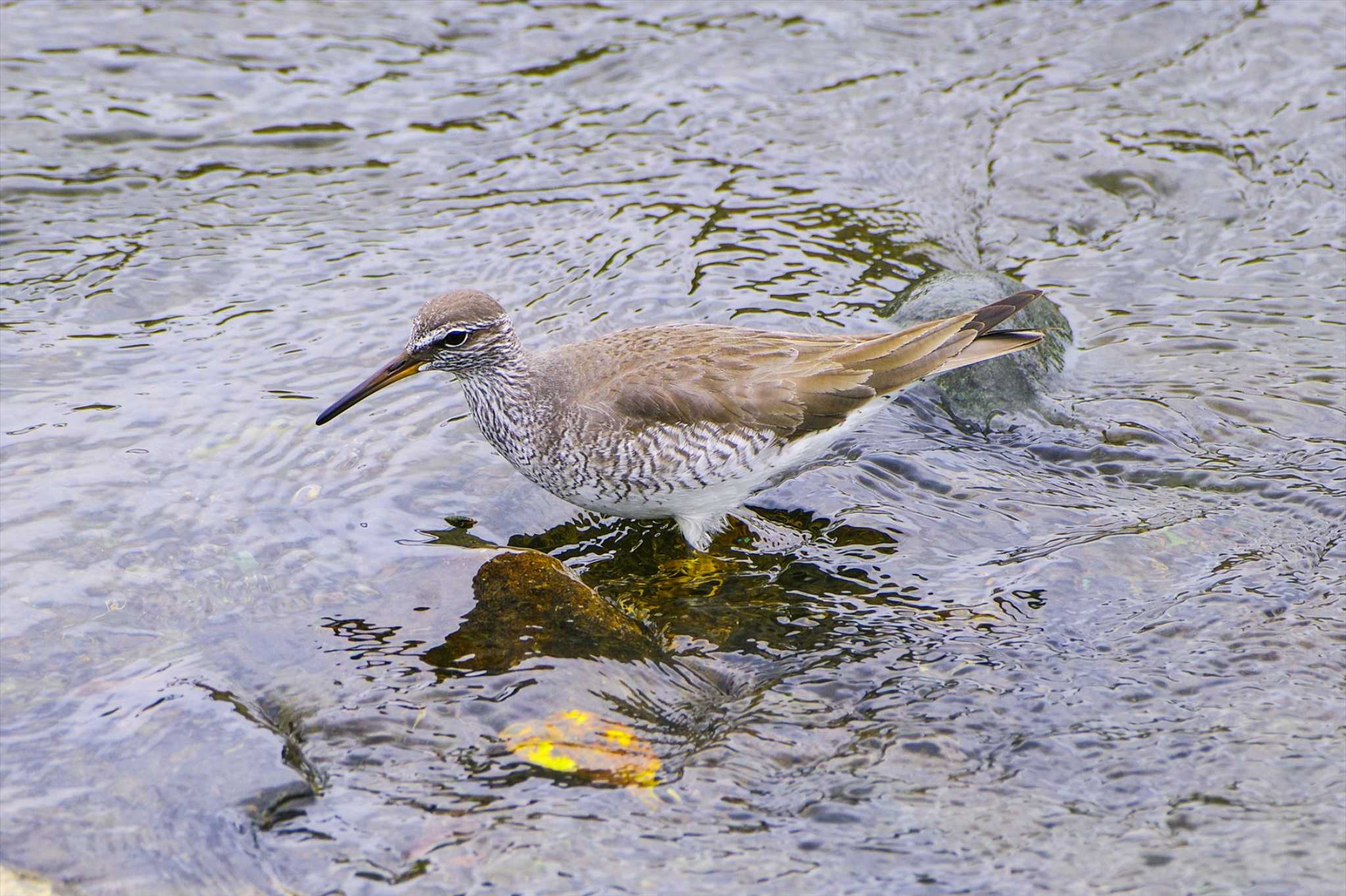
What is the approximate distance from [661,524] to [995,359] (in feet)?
8.04

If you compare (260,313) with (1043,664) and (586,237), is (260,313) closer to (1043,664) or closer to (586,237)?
(586,237)

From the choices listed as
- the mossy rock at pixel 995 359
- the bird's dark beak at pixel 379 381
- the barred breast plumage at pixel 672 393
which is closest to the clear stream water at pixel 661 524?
the mossy rock at pixel 995 359

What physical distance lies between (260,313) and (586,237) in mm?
2579

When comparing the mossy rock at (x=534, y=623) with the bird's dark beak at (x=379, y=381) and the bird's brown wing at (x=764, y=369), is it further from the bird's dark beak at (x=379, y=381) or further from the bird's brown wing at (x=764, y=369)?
the bird's dark beak at (x=379, y=381)

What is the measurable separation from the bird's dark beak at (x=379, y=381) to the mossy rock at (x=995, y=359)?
3388mm

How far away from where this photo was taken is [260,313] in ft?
31.9

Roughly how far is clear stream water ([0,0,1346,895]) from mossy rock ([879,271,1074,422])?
181 mm

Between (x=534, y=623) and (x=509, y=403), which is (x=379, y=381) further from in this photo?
(x=534, y=623)

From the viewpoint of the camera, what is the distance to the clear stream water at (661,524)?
5.47m

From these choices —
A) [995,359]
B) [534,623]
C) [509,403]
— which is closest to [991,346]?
[995,359]

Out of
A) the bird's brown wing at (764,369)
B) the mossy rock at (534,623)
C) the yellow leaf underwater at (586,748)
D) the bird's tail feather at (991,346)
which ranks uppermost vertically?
the bird's tail feather at (991,346)

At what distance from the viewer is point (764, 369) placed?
26.0 ft

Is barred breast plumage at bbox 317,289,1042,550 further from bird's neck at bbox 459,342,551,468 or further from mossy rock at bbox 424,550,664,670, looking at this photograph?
mossy rock at bbox 424,550,664,670

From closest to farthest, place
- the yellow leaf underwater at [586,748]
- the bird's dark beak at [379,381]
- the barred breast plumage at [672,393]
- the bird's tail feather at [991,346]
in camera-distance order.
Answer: the yellow leaf underwater at [586,748], the barred breast plumage at [672,393], the bird's dark beak at [379,381], the bird's tail feather at [991,346]
